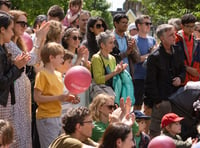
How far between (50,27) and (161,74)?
78.1 inches

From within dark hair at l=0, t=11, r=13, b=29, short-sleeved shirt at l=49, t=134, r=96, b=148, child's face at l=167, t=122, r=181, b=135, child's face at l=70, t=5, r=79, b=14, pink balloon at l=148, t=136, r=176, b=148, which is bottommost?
child's face at l=167, t=122, r=181, b=135

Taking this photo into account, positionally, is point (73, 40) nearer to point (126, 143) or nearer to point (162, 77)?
point (162, 77)

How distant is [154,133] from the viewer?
30.8 ft

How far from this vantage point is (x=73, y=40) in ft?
29.2

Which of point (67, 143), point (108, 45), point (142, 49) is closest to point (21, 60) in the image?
point (67, 143)

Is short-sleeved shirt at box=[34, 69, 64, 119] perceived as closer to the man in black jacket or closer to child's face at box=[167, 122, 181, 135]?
child's face at box=[167, 122, 181, 135]

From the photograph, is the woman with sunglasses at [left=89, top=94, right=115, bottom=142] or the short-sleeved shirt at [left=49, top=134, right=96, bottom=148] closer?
the short-sleeved shirt at [left=49, top=134, right=96, bottom=148]

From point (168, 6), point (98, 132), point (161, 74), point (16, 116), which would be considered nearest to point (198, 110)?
point (161, 74)

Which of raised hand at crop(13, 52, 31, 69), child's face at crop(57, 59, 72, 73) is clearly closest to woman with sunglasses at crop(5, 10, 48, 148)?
child's face at crop(57, 59, 72, 73)

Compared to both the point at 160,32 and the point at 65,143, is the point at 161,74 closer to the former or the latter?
the point at 160,32

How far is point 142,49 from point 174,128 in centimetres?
274

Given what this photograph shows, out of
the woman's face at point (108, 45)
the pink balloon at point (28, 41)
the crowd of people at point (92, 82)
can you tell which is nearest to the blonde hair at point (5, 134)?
the crowd of people at point (92, 82)

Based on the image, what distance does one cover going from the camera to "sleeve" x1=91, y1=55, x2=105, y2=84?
8914 mm

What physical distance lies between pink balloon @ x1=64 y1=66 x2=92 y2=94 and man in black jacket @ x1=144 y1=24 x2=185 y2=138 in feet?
6.56
